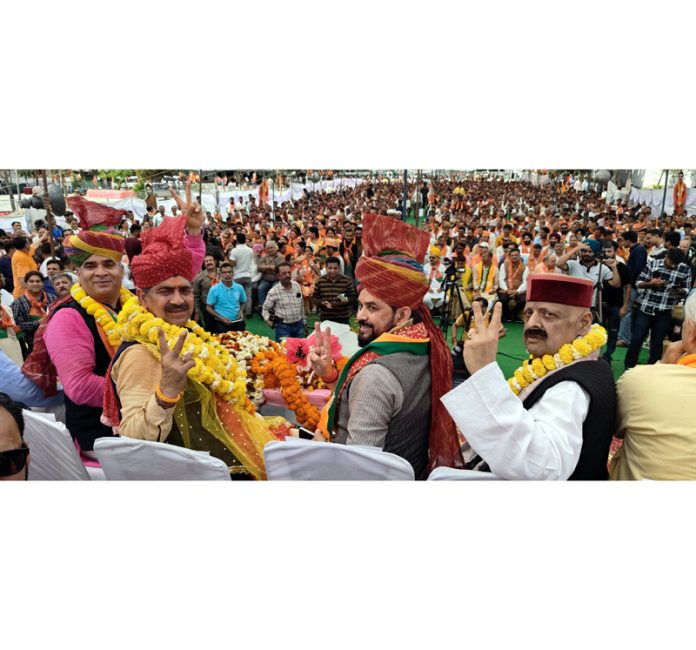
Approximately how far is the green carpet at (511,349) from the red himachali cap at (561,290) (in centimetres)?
26

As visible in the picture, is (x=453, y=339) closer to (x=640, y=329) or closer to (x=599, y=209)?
(x=640, y=329)

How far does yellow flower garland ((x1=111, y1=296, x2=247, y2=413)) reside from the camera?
2139 mm

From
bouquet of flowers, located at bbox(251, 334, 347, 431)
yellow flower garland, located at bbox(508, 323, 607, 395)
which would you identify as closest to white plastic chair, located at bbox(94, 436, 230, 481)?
yellow flower garland, located at bbox(508, 323, 607, 395)

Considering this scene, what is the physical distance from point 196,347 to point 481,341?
1261 mm

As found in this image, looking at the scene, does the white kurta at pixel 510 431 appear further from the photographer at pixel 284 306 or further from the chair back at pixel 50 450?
the photographer at pixel 284 306

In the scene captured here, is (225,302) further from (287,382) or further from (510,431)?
(510,431)

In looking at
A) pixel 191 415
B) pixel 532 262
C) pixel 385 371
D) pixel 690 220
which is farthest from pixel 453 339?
pixel 690 220

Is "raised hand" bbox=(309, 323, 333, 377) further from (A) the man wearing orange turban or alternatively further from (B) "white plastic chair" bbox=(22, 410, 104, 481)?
(B) "white plastic chair" bbox=(22, 410, 104, 481)

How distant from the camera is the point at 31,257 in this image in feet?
21.4

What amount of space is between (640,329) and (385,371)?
15.2 feet

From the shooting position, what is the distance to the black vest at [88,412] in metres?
2.59

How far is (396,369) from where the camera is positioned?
197cm

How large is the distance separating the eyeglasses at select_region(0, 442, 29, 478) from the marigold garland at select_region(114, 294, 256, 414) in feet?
1.92

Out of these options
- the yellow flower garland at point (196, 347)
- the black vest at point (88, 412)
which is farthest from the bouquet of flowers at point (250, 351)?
the black vest at point (88, 412)
